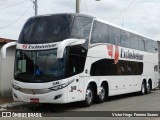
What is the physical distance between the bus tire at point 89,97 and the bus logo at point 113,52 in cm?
271

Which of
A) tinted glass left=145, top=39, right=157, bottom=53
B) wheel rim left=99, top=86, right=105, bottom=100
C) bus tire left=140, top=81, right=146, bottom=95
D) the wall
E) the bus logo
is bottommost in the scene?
bus tire left=140, top=81, right=146, bottom=95

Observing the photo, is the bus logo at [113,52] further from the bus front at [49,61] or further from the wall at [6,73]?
the wall at [6,73]

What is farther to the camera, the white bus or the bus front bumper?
the white bus

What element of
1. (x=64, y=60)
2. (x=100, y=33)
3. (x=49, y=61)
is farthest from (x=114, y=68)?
(x=49, y=61)

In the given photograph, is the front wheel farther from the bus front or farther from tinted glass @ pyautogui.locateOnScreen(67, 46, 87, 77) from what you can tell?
tinted glass @ pyautogui.locateOnScreen(67, 46, 87, 77)

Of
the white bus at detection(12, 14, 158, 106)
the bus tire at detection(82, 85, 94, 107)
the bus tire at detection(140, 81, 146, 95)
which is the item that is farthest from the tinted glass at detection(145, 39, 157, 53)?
the bus tire at detection(82, 85, 94, 107)

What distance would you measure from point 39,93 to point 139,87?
11.5 meters

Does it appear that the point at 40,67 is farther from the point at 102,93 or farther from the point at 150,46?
the point at 150,46

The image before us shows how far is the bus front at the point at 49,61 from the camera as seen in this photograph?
14266mm

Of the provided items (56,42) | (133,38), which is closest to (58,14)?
(56,42)

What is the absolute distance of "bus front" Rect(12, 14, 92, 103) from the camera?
14.3 meters

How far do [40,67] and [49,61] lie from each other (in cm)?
44

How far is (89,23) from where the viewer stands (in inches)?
659

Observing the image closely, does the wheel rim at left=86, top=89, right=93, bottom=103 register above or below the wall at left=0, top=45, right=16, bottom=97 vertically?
below
